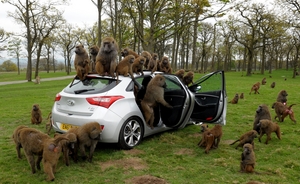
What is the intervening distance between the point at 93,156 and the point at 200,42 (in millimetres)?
50683

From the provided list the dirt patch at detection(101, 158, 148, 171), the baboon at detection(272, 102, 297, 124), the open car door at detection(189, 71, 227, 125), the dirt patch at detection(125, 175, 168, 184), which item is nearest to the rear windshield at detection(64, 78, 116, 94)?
the dirt patch at detection(101, 158, 148, 171)

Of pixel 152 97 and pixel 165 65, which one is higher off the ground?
pixel 165 65

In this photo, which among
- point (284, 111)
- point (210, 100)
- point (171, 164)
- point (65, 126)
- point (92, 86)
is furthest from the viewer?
point (284, 111)

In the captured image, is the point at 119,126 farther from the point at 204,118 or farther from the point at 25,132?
the point at 204,118

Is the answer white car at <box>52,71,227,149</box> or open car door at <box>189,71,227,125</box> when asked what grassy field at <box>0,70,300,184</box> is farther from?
open car door at <box>189,71,227,125</box>

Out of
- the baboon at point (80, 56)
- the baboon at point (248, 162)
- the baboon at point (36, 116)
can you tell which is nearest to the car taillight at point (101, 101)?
the baboon at point (80, 56)

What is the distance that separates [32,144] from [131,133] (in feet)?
6.62

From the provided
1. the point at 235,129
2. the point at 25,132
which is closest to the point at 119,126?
the point at 25,132

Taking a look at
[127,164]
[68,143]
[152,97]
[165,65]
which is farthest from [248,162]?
[165,65]

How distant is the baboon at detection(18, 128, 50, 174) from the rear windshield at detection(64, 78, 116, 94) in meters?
1.30

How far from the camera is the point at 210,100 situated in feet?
21.7

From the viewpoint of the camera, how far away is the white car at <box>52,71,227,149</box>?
520 cm

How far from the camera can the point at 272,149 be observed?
5.89 metres

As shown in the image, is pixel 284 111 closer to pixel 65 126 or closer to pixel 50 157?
pixel 65 126
